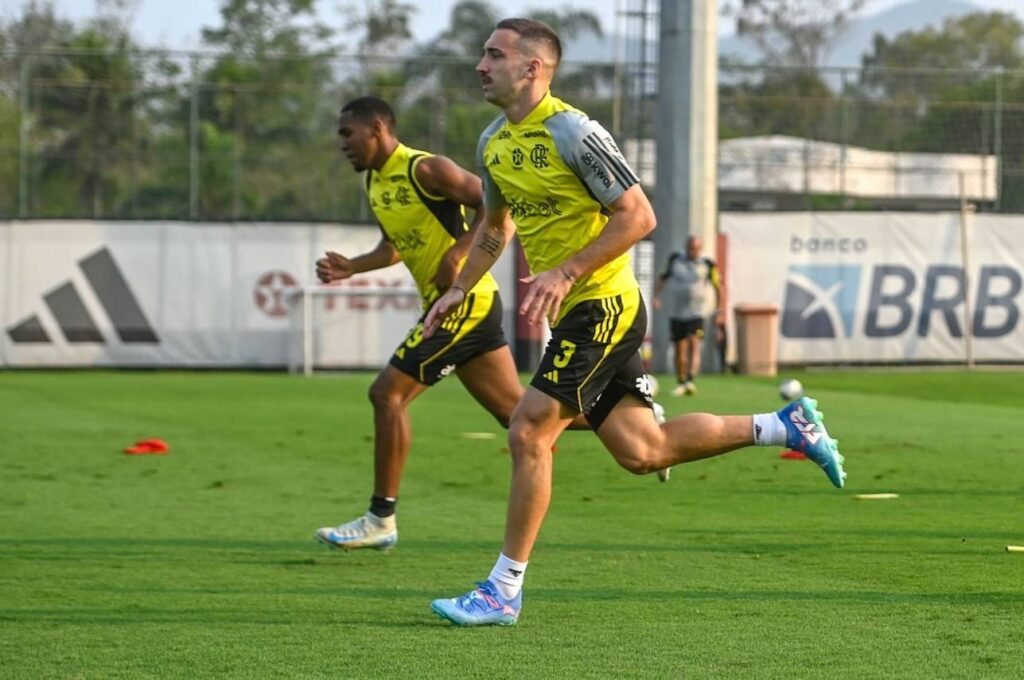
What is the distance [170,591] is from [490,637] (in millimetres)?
1710

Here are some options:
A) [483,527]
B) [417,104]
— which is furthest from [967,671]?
[417,104]

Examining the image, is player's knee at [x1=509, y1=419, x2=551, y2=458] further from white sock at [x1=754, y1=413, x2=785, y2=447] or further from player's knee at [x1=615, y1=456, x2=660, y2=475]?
white sock at [x1=754, y1=413, x2=785, y2=447]

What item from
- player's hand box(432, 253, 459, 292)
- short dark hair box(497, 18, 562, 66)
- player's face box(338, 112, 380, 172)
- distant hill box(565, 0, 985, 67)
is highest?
distant hill box(565, 0, 985, 67)

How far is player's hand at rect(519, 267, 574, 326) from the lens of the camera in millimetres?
6445

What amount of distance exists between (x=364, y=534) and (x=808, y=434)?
239cm

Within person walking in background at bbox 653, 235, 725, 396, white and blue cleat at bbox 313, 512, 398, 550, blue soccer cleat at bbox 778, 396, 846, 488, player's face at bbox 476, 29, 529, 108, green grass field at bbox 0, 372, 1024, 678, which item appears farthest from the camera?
person walking in background at bbox 653, 235, 725, 396

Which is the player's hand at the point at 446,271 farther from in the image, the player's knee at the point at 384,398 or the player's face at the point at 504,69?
the player's face at the point at 504,69

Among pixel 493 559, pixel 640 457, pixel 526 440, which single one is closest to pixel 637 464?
pixel 640 457

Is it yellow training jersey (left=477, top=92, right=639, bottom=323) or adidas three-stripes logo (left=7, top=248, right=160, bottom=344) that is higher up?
yellow training jersey (left=477, top=92, right=639, bottom=323)

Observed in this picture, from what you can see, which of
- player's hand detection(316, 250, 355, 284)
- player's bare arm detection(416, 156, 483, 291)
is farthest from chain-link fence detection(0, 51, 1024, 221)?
player's bare arm detection(416, 156, 483, 291)

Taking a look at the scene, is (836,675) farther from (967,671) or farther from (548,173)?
(548,173)

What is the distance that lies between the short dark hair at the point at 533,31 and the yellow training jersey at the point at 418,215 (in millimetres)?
2260

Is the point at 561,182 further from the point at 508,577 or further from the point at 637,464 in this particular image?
the point at 508,577

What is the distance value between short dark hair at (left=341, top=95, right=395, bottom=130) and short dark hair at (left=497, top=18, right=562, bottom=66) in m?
2.24
